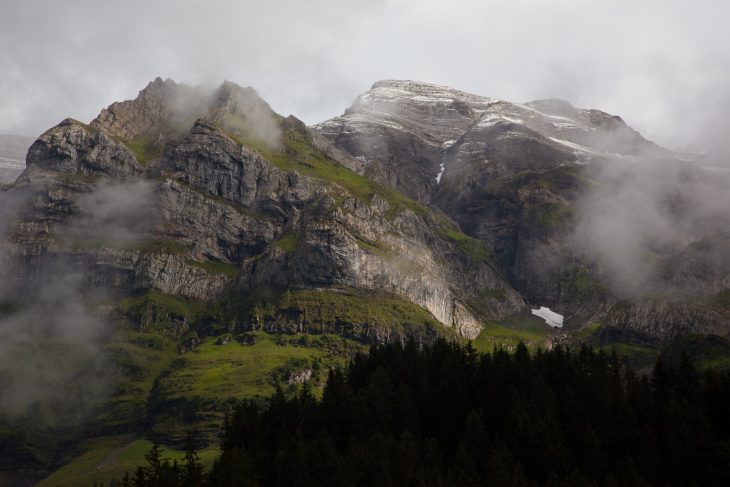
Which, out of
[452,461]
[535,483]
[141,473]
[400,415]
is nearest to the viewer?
[535,483]

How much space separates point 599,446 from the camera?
15400 centimetres

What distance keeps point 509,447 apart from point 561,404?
16.4 metres

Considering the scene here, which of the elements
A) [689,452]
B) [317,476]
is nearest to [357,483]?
[317,476]

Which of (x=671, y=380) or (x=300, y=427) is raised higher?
(x=671, y=380)

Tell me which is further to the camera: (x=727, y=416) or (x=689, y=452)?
(x=727, y=416)

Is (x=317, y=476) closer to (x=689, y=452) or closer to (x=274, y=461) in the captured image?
(x=274, y=461)

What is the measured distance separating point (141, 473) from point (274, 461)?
2619cm

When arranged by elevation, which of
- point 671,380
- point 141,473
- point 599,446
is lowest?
point 141,473

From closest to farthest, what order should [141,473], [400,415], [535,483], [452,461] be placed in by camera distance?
[535,483], [141,473], [452,461], [400,415]

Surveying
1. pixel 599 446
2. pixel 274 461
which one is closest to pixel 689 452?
pixel 599 446

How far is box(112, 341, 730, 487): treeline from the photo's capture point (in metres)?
150

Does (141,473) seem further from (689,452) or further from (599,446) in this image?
(689,452)

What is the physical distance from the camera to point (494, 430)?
577 feet

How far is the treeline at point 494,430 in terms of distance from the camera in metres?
150
